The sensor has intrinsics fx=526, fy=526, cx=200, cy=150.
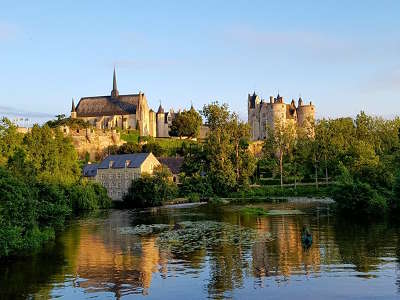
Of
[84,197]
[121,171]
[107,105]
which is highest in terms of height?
[107,105]

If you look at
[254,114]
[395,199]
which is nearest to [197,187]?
[395,199]

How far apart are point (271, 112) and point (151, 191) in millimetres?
79936

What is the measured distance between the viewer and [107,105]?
158250mm

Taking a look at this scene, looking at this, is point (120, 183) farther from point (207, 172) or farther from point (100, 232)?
point (100, 232)

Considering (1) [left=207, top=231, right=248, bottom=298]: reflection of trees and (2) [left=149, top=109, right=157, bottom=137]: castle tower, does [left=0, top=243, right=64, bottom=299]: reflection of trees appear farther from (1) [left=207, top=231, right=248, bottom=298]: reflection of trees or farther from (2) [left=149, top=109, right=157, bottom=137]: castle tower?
(2) [left=149, top=109, right=157, bottom=137]: castle tower

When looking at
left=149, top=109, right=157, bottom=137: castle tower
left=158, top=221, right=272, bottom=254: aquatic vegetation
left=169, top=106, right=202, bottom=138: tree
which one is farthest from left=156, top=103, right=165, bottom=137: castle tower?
left=158, top=221, right=272, bottom=254: aquatic vegetation

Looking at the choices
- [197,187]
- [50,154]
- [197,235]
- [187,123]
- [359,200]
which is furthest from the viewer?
[187,123]

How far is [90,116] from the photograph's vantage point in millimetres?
157000

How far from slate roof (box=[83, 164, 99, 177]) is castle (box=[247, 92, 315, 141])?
66.2m

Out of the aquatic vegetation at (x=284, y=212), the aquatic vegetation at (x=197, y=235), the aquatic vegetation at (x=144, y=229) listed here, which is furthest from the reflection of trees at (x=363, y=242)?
the aquatic vegetation at (x=144, y=229)

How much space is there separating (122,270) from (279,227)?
68.7 ft

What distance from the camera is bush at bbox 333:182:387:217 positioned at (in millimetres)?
54594

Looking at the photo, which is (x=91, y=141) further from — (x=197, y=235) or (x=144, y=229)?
(x=197, y=235)

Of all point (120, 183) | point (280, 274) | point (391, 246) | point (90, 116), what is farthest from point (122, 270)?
point (90, 116)
